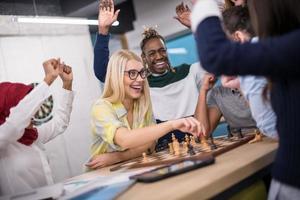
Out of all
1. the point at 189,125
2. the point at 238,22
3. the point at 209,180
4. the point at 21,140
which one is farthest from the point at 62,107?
the point at 209,180

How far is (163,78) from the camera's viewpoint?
2.64 meters

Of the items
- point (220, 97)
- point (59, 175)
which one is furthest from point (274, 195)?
point (59, 175)

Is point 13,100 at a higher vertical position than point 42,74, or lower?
lower

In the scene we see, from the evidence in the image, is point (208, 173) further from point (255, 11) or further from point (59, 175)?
point (59, 175)

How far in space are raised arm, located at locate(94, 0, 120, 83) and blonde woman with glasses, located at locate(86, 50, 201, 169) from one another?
1.47ft

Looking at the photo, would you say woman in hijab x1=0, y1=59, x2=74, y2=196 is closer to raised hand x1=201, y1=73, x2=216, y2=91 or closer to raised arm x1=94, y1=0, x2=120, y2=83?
raised arm x1=94, y1=0, x2=120, y2=83

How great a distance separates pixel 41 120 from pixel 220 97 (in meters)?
1.14

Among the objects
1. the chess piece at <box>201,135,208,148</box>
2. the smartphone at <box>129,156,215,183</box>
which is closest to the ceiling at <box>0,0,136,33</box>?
the chess piece at <box>201,135,208,148</box>

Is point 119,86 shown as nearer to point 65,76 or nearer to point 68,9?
point 65,76

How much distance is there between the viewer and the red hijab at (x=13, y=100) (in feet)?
5.99

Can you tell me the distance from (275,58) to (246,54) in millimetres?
65

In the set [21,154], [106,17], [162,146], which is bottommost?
[162,146]

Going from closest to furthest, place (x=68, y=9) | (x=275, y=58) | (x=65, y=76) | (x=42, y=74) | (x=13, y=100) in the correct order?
1. (x=275, y=58)
2. (x=13, y=100)
3. (x=65, y=76)
4. (x=42, y=74)
5. (x=68, y=9)

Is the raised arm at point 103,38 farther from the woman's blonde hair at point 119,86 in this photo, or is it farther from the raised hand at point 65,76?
the woman's blonde hair at point 119,86
